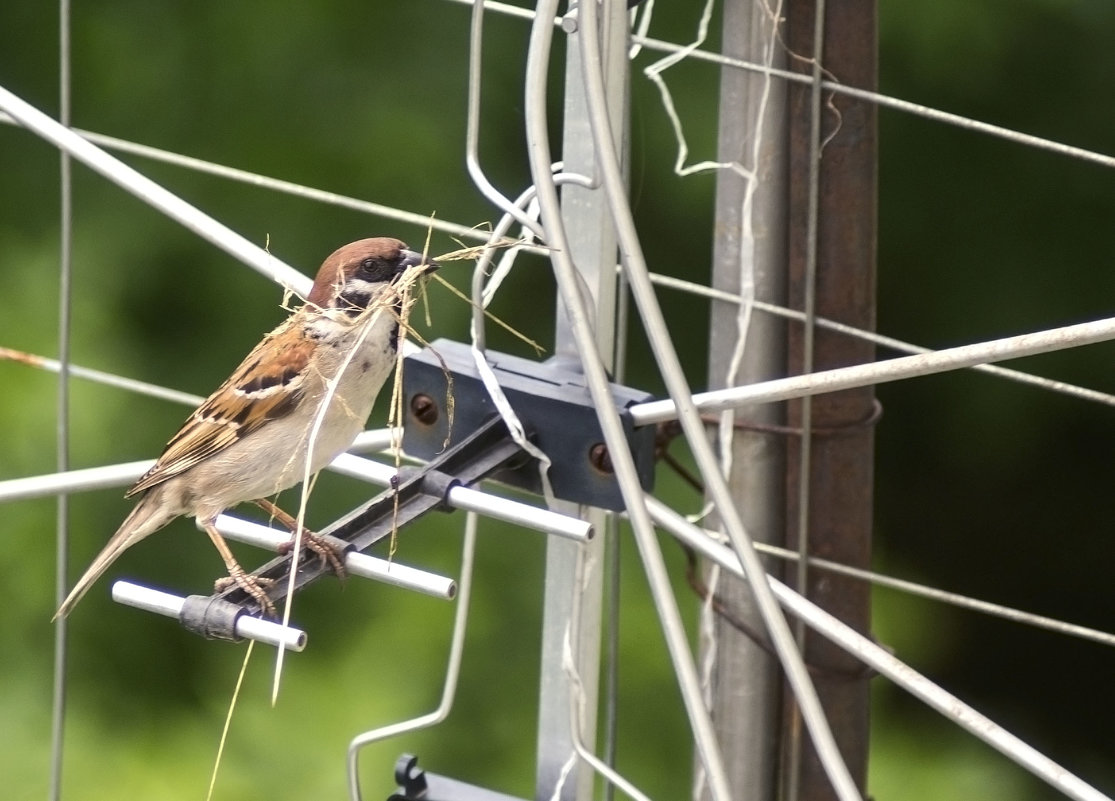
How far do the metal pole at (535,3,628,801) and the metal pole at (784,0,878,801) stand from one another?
0.74 feet

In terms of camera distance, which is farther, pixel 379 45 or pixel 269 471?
pixel 379 45

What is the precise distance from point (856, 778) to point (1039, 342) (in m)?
0.87

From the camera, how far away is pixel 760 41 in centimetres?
177

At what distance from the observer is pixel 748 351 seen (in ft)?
6.19

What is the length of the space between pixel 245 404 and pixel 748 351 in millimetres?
777

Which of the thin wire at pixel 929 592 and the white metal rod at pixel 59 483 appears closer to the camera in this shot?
the thin wire at pixel 929 592

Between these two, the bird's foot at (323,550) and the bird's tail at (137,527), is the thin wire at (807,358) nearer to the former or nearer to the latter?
the bird's foot at (323,550)

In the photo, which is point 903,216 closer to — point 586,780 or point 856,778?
point 856,778

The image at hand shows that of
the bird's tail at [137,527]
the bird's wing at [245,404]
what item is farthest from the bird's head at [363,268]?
the bird's tail at [137,527]

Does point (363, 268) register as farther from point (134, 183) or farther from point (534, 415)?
point (534, 415)

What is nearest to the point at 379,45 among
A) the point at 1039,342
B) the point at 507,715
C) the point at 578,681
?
the point at 507,715

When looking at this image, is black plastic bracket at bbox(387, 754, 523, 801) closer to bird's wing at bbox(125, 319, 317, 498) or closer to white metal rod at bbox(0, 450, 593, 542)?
white metal rod at bbox(0, 450, 593, 542)

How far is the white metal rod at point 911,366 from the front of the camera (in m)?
1.31

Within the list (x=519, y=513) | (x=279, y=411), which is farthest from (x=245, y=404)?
(x=519, y=513)
